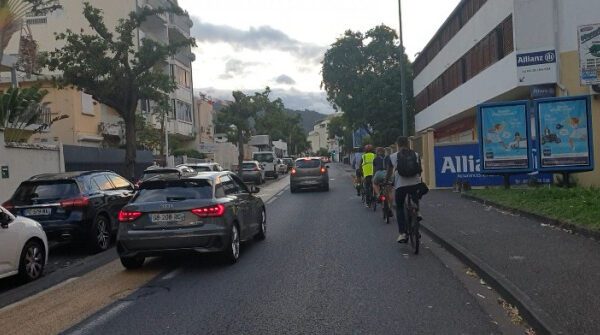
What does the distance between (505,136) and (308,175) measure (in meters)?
10.1

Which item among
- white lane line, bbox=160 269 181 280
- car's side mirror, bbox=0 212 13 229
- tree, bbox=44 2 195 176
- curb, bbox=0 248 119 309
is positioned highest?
tree, bbox=44 2 195 176

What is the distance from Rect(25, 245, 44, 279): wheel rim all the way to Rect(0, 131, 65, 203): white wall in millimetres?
8057

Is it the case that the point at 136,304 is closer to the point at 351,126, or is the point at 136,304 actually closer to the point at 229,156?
the point at 351,126

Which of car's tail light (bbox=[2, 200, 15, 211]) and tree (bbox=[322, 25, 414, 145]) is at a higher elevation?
tree (bbox=[322, 25, 414, 145])

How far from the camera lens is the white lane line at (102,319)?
5789 mm

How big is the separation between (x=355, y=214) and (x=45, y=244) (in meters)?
8.65

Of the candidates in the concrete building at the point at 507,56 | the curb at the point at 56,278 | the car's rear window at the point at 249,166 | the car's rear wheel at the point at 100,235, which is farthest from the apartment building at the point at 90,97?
the curb at the point at 56,278

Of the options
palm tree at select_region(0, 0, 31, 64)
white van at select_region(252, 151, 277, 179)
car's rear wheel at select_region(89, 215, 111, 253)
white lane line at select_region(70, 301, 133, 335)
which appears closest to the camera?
white lane line at select_region(70, 301, 133, 335)

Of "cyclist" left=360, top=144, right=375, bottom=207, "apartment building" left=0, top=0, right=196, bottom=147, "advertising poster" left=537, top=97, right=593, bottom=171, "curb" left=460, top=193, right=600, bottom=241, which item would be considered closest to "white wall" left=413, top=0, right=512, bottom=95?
"advertising poster" left=537, top=97, right=593, bottom=171

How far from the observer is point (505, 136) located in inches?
682

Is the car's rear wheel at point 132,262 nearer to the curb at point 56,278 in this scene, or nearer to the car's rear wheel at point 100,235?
the curb at point 56,278

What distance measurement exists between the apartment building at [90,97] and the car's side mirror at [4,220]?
14925 mm

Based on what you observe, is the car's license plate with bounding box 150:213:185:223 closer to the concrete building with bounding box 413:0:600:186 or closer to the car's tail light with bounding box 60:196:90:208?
the car's tail light with bounding box 60:196:90:208

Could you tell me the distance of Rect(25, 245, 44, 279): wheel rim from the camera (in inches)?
340
